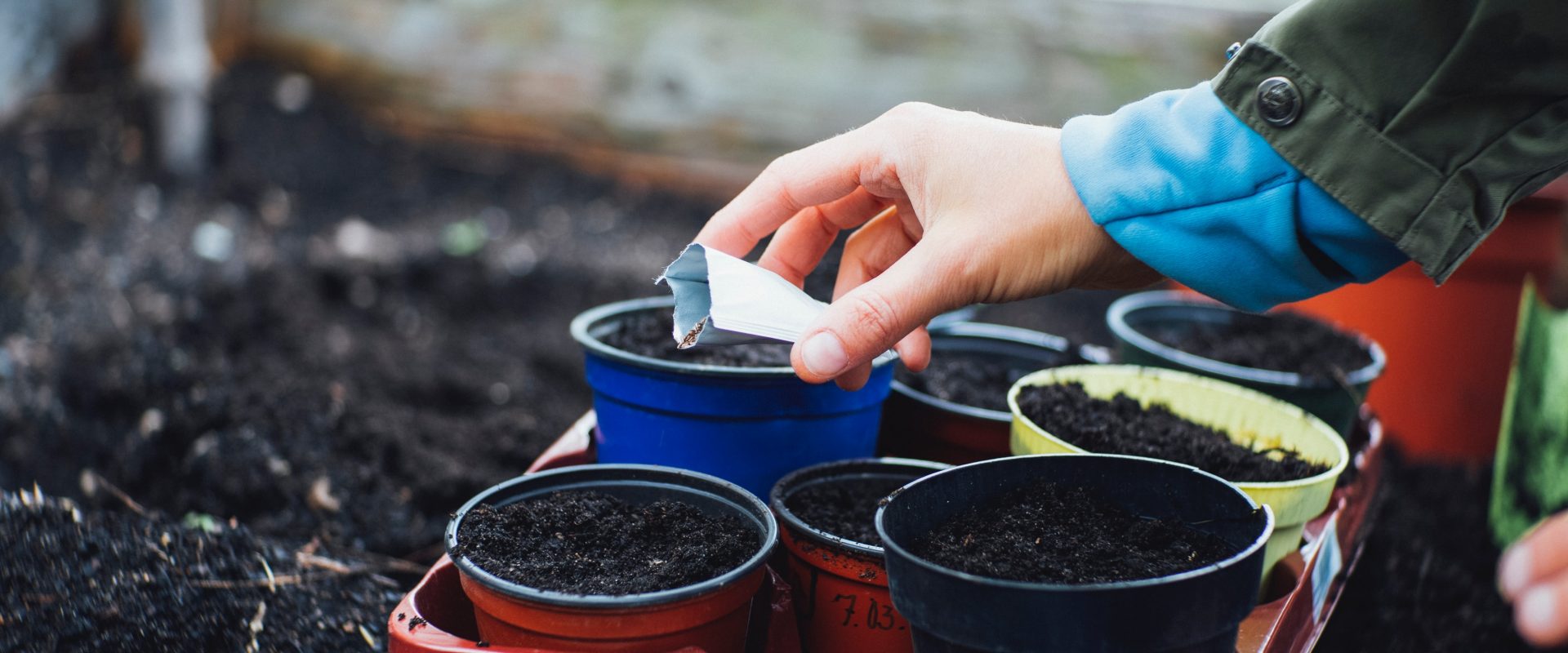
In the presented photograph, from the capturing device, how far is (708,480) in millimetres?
1464

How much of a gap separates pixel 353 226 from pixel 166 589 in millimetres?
2717

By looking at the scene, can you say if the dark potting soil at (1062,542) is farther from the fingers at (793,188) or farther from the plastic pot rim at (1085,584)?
the fingers at (793,188)

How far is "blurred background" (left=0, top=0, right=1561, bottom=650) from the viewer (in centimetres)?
194

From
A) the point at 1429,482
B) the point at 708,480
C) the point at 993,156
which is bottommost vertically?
the point at 1429,482

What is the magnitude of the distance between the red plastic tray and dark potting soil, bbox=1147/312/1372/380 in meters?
0.19

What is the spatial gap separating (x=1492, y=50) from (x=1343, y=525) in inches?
41.9

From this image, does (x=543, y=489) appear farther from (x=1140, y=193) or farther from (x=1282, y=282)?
(x=1282, y=282)

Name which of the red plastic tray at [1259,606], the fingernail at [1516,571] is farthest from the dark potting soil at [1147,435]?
the fingernail at [1516,571]

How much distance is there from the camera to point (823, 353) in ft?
4.08

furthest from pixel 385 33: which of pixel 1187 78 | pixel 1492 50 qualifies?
pixel 1492 50

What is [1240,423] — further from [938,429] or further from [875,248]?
[875,248]

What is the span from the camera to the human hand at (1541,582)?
72 centimetres

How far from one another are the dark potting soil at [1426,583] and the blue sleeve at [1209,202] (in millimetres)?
1004

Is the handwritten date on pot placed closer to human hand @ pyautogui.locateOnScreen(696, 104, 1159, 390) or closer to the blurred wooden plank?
human hand @ pyautogui.locateOnScreen(696, 104, 1159, 390)
